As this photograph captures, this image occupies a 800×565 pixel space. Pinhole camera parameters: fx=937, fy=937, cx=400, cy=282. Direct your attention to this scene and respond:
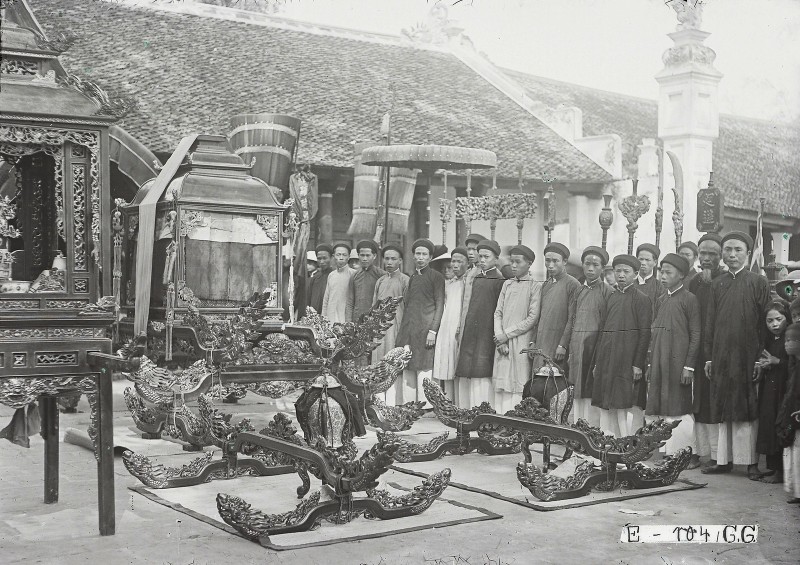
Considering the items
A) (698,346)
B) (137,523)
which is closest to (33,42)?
(137,523)

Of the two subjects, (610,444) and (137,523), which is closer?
(137,523)

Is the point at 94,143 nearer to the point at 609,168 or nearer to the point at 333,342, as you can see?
the point at 333,342

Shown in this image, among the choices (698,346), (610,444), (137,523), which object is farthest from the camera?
(698,346)

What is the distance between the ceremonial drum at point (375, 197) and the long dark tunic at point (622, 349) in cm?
453

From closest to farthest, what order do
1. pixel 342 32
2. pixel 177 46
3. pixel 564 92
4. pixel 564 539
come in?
1. pixel 564 539
2. pixel 177 46
3. pixel 342 32
4. pixel 564 92

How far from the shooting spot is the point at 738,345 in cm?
629

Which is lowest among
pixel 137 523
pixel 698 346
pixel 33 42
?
pixel 137 523

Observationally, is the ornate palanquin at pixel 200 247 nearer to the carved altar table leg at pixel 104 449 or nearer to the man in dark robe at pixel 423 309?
the man in dark robe at pixel 423 309

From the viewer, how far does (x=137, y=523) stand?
5059 millimetres

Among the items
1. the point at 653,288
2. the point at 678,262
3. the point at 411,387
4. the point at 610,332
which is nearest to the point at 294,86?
the point at 411,387

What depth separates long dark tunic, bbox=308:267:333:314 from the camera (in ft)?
34.4

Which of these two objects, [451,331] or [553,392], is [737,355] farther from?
[451,331]

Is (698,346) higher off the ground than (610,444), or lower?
higher

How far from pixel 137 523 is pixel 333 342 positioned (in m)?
1.44
